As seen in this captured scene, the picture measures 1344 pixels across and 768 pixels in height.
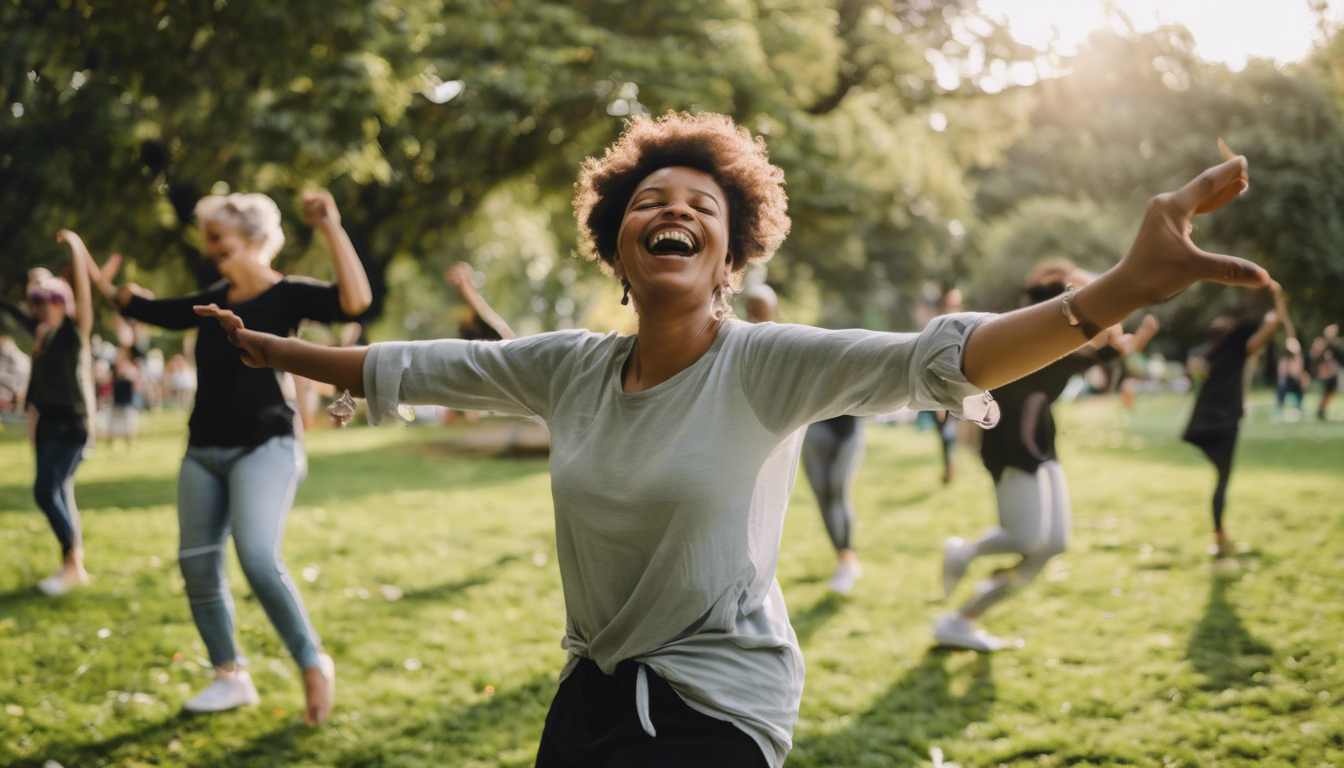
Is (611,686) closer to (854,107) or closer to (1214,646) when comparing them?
(1214,646)

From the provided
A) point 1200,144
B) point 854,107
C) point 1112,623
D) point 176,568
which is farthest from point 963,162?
point 176,568

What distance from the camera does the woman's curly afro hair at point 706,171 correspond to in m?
2.53

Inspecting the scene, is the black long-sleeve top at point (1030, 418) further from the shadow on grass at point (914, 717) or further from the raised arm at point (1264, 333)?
the raised arm at point (1264, 333)

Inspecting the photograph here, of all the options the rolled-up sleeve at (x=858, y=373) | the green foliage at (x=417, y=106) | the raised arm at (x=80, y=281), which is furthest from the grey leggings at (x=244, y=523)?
the green foliage at (x=417, y=106)

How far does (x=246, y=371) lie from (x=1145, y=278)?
398 centimetres

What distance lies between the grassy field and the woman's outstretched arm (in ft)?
8.53

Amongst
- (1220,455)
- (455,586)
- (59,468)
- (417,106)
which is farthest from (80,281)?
(417,106)

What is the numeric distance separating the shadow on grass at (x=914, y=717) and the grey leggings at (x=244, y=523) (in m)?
2.32

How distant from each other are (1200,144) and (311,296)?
2445cm

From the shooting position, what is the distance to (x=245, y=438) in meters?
4.46

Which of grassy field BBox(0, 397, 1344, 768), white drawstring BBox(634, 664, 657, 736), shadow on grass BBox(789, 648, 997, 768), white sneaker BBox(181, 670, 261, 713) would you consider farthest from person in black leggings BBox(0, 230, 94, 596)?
white drawstring BBox(634, 664, 657, 736)

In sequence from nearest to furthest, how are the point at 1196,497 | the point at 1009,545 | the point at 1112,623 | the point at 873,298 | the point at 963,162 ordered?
1. the point at 1009,545
2. the point at 1112,623
3. the point at 1196,497
4. the point at 963,162
5. the point at 873,298

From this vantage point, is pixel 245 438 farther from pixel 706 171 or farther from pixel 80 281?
pixel 706 171

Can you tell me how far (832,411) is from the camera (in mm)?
2029
